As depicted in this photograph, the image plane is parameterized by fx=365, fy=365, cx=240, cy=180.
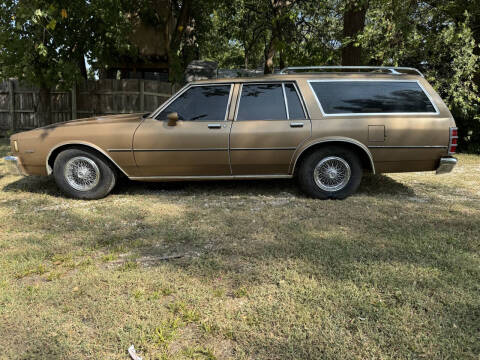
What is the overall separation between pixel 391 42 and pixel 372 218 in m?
7.28

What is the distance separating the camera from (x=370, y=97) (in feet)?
16.4

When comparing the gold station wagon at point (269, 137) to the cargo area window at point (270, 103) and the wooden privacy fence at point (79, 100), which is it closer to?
the cargo area window at point (270, 103)

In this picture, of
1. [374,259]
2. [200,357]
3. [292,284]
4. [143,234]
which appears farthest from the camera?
[143,234]

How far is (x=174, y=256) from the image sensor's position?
327 cm

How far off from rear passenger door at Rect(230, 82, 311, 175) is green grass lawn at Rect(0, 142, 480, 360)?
0.54 meters

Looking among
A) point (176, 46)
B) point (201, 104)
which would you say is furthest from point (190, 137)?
point (176, 46)

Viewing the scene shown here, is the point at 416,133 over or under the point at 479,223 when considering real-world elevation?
over

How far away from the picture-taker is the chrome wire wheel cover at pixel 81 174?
5016 mm

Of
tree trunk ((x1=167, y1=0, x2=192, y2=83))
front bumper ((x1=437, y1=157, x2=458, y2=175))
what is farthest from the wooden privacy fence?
front bumper ((x1=437, y1=157, x2=458, y2=175))

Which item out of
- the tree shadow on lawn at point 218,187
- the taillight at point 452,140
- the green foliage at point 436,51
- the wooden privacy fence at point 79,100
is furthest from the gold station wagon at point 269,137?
the wooden privacy fence at point 79,100

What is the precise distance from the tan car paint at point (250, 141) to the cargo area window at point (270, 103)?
0.09 m

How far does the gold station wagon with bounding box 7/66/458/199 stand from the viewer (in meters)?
4.85

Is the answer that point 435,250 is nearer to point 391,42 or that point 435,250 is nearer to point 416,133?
point 416,133

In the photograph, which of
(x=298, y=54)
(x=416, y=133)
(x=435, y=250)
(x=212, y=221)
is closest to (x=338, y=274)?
(x=435, y=250)
